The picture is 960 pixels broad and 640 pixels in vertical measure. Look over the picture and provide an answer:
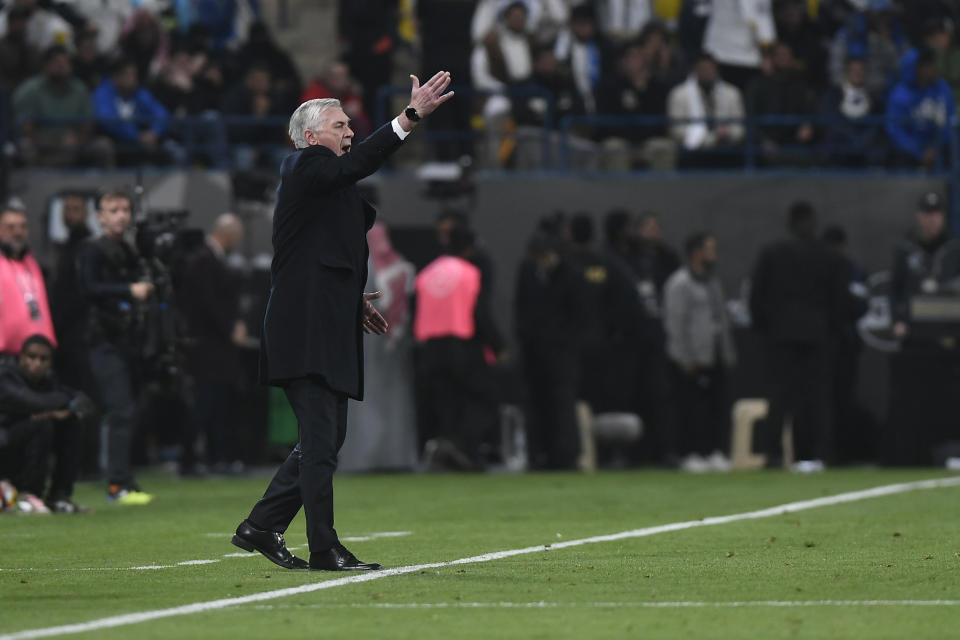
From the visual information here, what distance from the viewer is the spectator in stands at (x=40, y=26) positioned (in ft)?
78.1

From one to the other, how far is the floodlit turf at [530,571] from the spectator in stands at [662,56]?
28.3 feet

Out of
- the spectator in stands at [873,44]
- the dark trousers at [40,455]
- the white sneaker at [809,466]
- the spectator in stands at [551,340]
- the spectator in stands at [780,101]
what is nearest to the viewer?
the dark trousers at [40,455]

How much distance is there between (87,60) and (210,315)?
4806 mm

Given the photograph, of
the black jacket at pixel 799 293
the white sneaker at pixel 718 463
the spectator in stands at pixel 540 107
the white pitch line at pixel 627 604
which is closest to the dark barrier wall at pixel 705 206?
the spectator in stands at pixel 540 107

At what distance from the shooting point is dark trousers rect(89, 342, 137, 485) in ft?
51.6

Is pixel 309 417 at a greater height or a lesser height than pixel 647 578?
greater

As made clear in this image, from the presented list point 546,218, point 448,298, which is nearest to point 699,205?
point 546,218

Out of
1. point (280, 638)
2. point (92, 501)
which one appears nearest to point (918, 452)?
point (92, 501)

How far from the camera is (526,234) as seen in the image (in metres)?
23.4

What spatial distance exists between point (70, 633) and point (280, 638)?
72 centimetres

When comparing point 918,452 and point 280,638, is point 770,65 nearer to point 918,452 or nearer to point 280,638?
point 918,452

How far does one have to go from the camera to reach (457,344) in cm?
2038

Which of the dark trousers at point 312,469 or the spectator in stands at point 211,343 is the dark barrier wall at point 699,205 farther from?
the dark trousers at point 312,469

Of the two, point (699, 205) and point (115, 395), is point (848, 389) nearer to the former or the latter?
Answer: point (699, 205)
